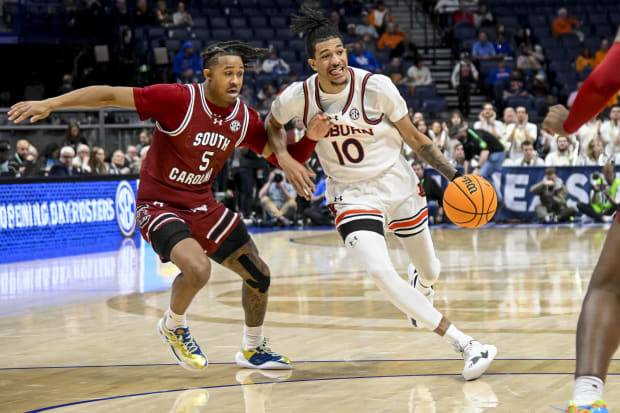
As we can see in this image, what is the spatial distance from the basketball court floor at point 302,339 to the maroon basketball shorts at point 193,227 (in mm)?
743

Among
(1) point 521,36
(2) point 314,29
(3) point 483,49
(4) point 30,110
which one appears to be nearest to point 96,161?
(3) point 483,49

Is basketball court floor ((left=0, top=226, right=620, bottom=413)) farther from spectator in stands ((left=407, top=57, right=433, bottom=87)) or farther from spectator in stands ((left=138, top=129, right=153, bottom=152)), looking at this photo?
spectator in stands ((left=407, top=57, right=433, bottom=87))

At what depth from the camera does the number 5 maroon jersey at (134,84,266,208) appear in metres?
5.81

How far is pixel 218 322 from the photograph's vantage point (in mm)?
7758

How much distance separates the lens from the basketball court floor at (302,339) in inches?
198

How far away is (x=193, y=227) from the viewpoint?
5.91 metres

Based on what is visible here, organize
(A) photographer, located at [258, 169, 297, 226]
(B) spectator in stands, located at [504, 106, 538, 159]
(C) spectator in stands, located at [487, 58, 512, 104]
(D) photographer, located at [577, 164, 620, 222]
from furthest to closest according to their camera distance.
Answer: (C) spectator in stands, located at [487, 58, 512, 104], (A) photographer, located at [258, 169, 297, 226], (B) spectator in stands, located at [504, 106, 538, 159], (D) photographer, located at [577, 164, 620, 222]

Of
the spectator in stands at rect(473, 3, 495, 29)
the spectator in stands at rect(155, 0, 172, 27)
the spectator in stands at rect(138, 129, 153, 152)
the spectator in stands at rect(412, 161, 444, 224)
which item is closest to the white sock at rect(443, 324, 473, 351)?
the spectator in stands at rect(412, 161, 444, 224)

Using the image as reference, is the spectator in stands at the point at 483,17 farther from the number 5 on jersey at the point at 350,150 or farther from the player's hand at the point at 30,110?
the player's hand at the point at 30,110

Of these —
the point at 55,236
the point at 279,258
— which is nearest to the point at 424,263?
the point at 279,258

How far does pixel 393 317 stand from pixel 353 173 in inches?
82.7

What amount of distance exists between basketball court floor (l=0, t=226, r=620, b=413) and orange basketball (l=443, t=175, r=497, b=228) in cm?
87

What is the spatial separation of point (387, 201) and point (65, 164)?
10.9m

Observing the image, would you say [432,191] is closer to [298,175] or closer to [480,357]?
[298,175]
